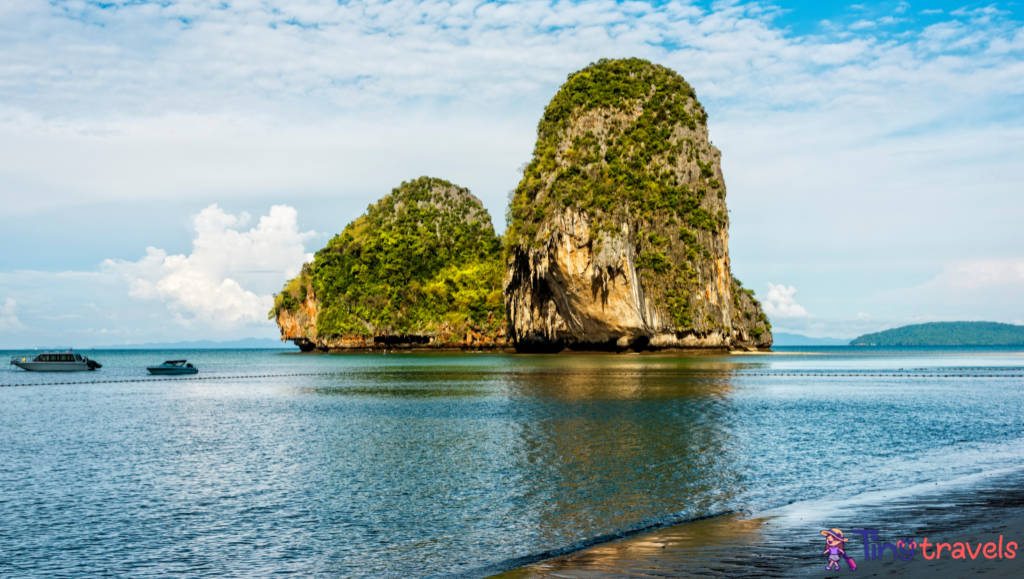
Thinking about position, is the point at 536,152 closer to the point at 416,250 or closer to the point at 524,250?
the point at 524,250

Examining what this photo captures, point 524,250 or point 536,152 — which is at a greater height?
point 536,152

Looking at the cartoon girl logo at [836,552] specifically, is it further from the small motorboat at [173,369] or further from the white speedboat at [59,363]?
the white speedboat at [59,363]

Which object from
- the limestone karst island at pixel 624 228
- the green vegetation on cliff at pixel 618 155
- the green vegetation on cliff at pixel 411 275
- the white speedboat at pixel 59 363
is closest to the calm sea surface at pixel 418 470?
the white speedboat at pixel 59 363

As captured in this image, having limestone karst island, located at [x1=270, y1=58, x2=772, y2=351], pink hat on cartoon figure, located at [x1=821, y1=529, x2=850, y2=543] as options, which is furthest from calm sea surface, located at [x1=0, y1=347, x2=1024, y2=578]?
limestone karst island, located at [x1=270, y1=58, x2=772, y2=351]

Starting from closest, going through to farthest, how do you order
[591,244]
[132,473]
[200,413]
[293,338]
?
[132,473], [200,413], [591,244], [293,338]

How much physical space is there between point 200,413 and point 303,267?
364 feet

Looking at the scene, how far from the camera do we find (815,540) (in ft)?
28.8

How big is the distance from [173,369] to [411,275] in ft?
208

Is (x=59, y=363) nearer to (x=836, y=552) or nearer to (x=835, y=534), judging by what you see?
(x=835, y=534)

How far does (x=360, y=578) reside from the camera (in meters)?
8.63

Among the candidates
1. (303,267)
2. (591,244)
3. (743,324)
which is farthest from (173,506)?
(303,267)

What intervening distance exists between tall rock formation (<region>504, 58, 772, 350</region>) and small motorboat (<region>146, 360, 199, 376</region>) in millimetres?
44596

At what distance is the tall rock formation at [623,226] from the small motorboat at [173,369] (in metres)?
44.6

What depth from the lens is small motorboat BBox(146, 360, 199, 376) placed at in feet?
218
